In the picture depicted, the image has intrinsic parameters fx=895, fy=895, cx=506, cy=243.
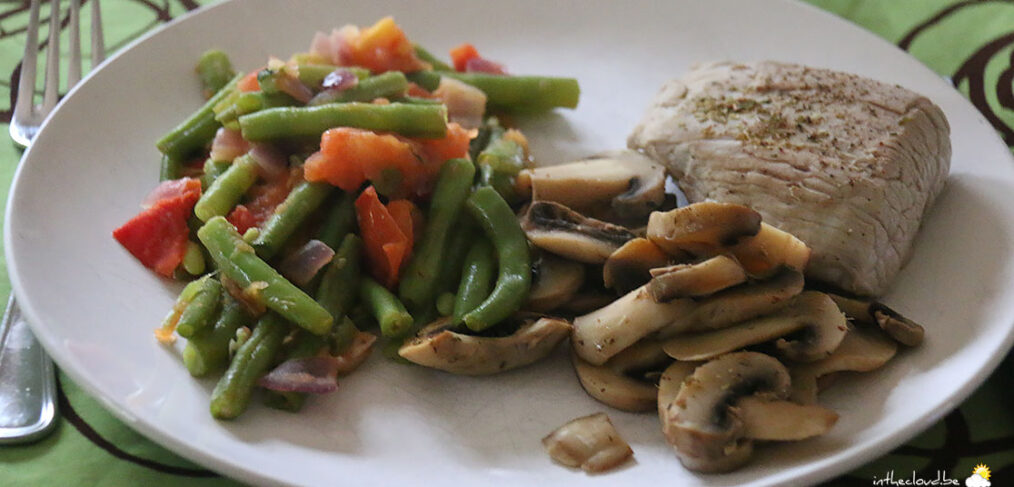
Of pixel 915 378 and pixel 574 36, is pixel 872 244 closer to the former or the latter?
pixel 915 378

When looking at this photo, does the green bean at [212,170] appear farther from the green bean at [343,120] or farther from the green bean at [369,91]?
the green bean at [369,91]

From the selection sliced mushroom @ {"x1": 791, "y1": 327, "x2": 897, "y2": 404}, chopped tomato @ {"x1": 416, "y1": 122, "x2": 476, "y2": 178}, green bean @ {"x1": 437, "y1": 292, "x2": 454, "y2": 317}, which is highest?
chopped tomato @ {"x1": 416, "y1": 122, "x2": 476, "y2": 178}

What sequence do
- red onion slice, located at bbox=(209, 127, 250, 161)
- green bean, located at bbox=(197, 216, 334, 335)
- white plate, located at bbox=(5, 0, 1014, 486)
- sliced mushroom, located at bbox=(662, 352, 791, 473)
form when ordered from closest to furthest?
sliced mushroom, located at bbox=(662, 352, 791, 473)
white plate, located at bbox=(5, 0, 1014, 486)
green bean, located at bbox=(197, 216, 334, 335)
red onion slice, located at bbox=(209, 127, 250, 161)

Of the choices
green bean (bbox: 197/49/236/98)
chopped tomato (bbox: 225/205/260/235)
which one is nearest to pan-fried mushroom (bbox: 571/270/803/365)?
chopped tomato (bbox: 225/205/260/235)

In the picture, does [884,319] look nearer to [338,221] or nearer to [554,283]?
[554,283]

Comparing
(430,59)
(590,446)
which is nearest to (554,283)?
(590,446)

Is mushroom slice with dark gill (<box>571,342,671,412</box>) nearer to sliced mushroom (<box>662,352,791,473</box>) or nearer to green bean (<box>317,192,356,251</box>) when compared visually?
sliced mushroom (<box>662,352,791,473</box>)

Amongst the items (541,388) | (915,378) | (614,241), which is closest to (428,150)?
(614,241)

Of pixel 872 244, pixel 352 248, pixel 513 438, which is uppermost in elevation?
pixel 872 244
